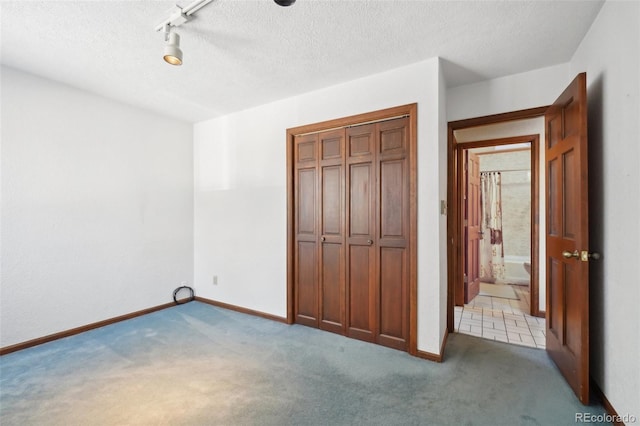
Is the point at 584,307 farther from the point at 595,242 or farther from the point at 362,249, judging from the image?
the point at 362,249

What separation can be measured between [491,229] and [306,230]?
4.27 metres

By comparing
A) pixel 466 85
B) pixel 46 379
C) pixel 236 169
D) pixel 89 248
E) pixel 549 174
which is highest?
pixel 466 85

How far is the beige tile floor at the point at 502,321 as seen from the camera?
9.68ft

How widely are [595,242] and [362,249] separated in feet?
5.58

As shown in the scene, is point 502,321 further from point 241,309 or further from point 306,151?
point 241,309

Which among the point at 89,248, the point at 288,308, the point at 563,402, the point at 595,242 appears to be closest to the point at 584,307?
the point at 595,242

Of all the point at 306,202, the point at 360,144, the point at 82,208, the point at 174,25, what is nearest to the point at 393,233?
the point at 360,144

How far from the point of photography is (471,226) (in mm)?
4527

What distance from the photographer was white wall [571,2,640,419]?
154cm

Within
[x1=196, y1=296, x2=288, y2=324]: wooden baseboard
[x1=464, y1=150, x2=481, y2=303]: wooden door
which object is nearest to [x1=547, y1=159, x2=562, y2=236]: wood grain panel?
[x1=464, y1=150, x2=481, y2=303]: wooden door

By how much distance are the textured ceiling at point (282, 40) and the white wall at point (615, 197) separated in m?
0.32

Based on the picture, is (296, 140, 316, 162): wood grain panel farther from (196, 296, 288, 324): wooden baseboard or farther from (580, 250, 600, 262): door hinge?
(580, 250, 600, 262): door hinge

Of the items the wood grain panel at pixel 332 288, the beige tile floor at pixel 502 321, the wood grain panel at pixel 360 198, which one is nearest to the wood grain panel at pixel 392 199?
the wood grain panel at pixel 360 198

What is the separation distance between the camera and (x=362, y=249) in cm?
289
